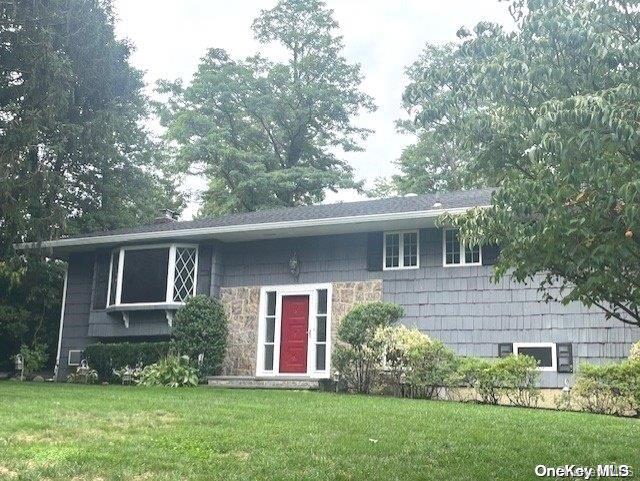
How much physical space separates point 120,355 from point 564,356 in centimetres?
885

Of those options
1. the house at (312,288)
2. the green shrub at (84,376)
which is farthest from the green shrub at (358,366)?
the green shrub at (84,376)

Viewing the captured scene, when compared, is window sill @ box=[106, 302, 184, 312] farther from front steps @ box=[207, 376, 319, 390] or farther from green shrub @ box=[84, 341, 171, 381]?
front steps @ box=[207, 376, 319, 390]

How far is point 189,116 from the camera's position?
28641 millimetres

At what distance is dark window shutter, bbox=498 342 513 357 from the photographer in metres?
12.5

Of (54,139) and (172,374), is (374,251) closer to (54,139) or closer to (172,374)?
(172,374)

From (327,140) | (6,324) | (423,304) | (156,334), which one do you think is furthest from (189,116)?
(423,304)

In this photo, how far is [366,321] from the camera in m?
12.2

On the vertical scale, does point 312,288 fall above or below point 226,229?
below

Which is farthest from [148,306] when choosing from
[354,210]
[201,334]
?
[354,210]

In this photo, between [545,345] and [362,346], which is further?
[545,345]

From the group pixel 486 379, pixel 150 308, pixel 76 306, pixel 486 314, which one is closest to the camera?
pixel 486 379

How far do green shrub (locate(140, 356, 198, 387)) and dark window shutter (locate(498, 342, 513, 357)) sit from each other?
5.69m

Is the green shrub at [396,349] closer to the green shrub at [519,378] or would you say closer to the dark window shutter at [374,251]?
the green shrub at [519,378]

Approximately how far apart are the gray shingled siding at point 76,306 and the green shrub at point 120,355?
1.00 m
